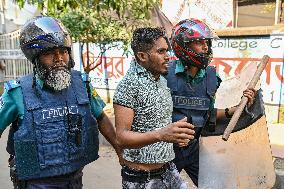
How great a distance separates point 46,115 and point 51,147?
19 centimetres

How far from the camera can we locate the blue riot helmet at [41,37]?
2.05m

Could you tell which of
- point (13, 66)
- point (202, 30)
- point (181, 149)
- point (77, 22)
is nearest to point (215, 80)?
point (202, 30)

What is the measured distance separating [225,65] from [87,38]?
2.81 m

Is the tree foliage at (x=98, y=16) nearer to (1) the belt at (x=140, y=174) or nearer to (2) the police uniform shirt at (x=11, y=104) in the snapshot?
(2) the police uniform shirt at (x=11, y=104)

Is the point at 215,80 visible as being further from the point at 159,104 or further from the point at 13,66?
the point at 13,66

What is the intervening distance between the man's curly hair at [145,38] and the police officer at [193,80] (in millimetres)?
659

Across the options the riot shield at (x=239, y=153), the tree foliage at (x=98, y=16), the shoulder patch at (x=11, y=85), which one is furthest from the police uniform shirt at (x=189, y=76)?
the tree foliage at (x=98, y=16)

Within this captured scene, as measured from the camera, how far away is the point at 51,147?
2061 millimetres

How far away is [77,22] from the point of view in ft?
19.9

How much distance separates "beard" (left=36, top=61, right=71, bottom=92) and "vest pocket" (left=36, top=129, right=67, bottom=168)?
26cm

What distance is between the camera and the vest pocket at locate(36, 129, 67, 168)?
2.05 metres

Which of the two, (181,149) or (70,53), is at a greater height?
(70,53)

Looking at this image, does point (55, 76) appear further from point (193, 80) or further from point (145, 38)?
point (193, 80)

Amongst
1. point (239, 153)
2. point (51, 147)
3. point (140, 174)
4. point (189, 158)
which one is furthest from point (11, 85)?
point (239, 153)
